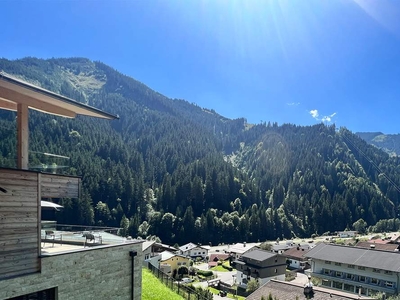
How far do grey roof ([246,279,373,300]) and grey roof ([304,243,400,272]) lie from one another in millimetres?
12098

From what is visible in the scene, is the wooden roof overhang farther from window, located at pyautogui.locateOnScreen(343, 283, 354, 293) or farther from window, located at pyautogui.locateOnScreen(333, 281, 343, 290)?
window, located at pyautogui.locateOnScreen(333, 281, 343, 290)

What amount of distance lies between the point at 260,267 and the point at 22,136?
41.8 metres

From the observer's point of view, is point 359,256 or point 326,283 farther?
point 326,283

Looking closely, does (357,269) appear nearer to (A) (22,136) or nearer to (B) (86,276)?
(B) (86,276)

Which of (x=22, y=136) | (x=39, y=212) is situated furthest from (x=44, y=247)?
(x=22, y=136)

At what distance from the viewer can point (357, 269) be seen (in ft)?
122

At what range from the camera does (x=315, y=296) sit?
25016mm

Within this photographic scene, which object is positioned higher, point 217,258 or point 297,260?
point 297,260

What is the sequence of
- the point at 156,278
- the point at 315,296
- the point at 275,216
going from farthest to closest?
the point at 275,216
the point at 315,296
the point at 156,278

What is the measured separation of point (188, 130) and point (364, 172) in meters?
97.1

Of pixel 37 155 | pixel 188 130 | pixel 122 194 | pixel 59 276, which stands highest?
pixel 188 130

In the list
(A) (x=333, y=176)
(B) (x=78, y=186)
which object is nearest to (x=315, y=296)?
(B) (x=78, y=186)

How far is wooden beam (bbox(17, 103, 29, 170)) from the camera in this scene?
877cm

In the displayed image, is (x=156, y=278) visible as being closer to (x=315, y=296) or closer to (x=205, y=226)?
(x=315, y=296)
